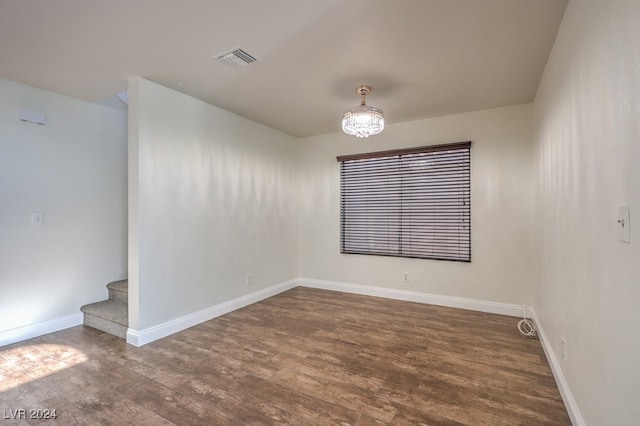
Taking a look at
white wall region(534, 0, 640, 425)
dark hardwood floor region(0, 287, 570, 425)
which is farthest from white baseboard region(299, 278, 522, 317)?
white wall region(534, 0, 640, 425)

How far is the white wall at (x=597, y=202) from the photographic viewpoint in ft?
3.52

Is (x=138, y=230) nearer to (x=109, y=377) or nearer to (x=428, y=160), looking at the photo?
(x=109, y=377)

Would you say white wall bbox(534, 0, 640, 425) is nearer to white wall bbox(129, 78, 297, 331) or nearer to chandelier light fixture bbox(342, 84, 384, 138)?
chandelier light fixture bbox(342, 84, 384, 138)

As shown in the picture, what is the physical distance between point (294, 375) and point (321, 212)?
9.68 feet

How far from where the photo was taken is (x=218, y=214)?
372cm

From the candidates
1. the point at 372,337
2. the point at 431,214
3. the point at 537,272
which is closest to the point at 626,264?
the point at 372,337

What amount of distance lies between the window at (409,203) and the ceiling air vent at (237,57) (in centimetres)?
243

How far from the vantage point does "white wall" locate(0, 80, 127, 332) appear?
2916mm

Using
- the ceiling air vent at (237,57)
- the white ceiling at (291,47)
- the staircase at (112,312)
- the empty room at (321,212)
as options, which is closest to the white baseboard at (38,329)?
the empty room at (321,212)

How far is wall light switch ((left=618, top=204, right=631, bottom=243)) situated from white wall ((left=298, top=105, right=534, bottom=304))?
106 inches

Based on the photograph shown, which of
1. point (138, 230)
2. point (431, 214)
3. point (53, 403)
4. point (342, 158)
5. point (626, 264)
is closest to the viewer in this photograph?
point (626, 264)

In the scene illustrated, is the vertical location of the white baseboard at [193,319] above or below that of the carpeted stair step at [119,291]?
below

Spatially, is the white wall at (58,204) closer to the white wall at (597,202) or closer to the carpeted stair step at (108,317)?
the carpeted stair step at (108,317)

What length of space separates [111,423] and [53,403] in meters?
0.56
